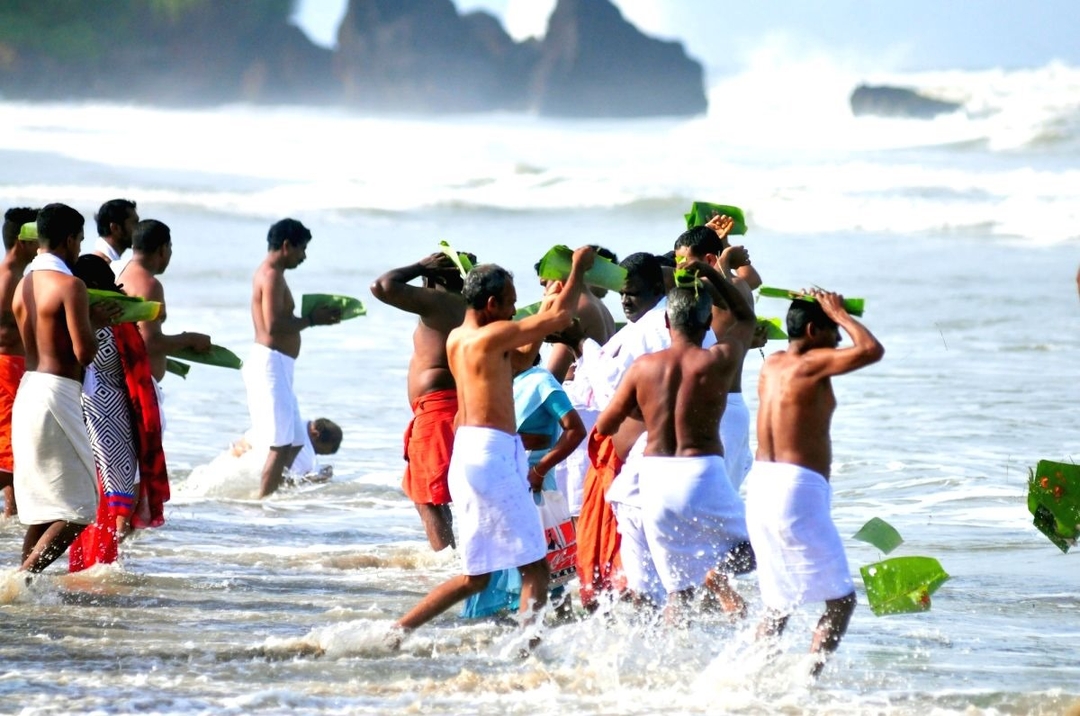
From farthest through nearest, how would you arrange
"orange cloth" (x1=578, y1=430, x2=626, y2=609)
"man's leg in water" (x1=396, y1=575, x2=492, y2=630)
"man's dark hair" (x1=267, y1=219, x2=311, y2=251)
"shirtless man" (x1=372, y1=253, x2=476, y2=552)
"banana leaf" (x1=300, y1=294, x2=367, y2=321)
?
"man's dark hair" (x1=267, y1=219, x2=311, y2=251), "banana leaf" (x1=300, y1=294, x2=367, y2=321), "shirtless man" (x1=372, y1=253, x2=476, y2=552), "orange cloth" (x1=578, y1=430, x2=626, y2=609), "man's leg in water" (x1=396, y1=575, x2=492, y2=630)

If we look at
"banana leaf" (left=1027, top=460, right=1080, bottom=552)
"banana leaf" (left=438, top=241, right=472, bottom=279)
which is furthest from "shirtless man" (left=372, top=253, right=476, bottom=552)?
"banana leaf" (left=1027, top=460, right=1080, bottom=552)

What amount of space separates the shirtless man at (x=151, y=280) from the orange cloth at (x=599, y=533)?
2.42 m

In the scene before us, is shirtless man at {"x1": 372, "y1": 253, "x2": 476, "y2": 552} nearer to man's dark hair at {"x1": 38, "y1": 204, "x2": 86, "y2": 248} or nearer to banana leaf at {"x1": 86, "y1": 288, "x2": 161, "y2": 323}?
banana leaf at {"x1": 86, "y1": 288, "x2": 161, "y2": 323}

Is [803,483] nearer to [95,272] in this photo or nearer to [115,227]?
[95,272]

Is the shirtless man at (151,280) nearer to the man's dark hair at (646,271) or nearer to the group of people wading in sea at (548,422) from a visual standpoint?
the group of people wading in sea at (548,422)

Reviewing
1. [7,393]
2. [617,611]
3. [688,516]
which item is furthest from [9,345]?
[688,516]

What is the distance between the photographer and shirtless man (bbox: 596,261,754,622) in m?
6.00

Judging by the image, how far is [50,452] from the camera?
278 inches

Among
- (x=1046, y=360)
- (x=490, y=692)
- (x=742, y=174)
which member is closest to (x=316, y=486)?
(x=490, y=692)

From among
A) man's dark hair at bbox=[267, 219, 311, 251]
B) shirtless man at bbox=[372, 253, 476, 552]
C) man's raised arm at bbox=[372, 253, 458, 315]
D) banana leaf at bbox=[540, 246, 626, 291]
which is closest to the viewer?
banana leaf at bbox=[540, 246, 626, 291]

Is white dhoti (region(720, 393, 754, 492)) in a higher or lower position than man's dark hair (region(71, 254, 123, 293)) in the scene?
lower

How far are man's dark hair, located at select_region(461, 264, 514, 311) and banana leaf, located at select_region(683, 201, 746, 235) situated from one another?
1633mm

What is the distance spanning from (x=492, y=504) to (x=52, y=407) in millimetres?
2148

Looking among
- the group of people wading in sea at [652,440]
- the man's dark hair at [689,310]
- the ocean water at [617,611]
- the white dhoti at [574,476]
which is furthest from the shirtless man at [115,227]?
the man's dark hair at [689,310]
